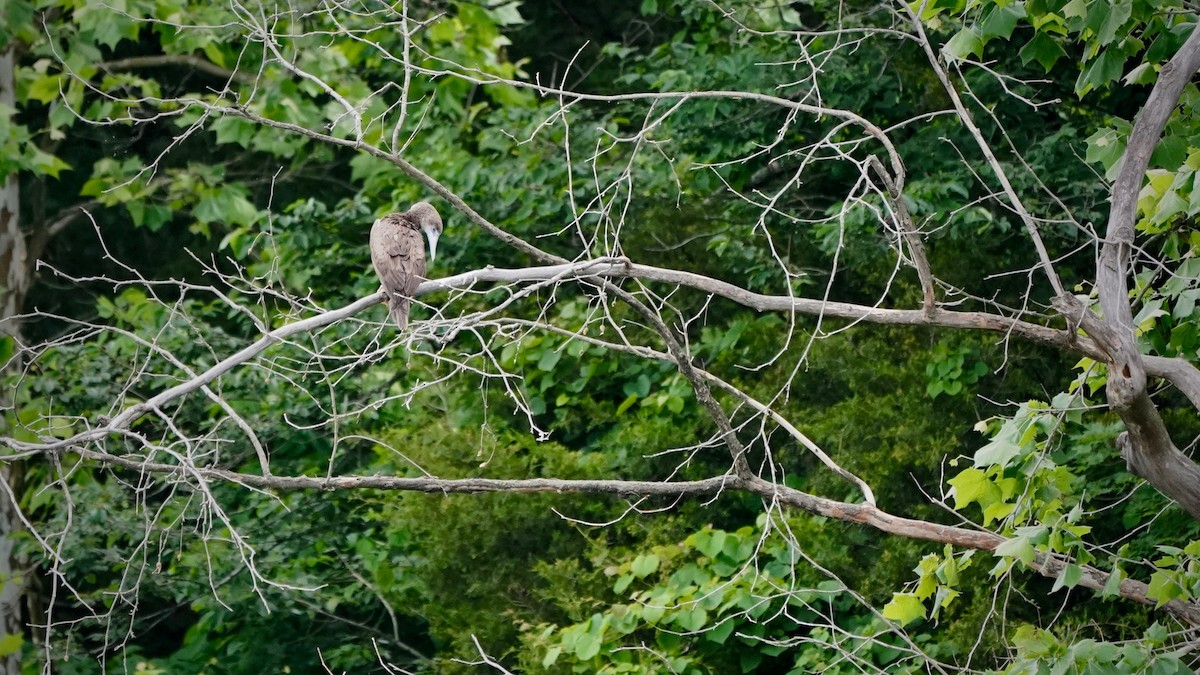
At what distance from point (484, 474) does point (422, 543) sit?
0.51 metres

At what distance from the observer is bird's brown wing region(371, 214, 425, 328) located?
509 centimetres

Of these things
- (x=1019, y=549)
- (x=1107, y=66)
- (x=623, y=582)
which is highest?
(x=1107, y=66)

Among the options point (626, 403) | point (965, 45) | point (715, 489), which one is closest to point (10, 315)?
point (626, 403)

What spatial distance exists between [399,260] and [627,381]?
2.21 metres

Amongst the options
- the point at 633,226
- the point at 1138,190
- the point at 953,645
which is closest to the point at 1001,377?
the point at 953,645

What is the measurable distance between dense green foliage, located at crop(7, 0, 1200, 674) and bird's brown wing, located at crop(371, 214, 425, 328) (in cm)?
20

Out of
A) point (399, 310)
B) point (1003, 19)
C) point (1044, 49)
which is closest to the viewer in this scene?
point (1003, 19)

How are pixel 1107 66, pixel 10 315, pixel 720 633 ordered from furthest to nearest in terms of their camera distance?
1. pixel 10 315
2. pixel 720 633
3. pixel 1107 66

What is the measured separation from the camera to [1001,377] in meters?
6.16

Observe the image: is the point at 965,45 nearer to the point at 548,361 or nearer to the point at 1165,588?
Result: the point at 1165,588

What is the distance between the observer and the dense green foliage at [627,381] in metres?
5.45

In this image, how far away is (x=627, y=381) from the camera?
23.5ft

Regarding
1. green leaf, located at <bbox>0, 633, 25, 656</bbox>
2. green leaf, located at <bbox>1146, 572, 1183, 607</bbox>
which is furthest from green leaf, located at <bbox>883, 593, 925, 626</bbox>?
green leaf, located at <bbox>0, 633, 25, 656</bbox>

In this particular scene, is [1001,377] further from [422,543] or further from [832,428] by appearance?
[422,543]
